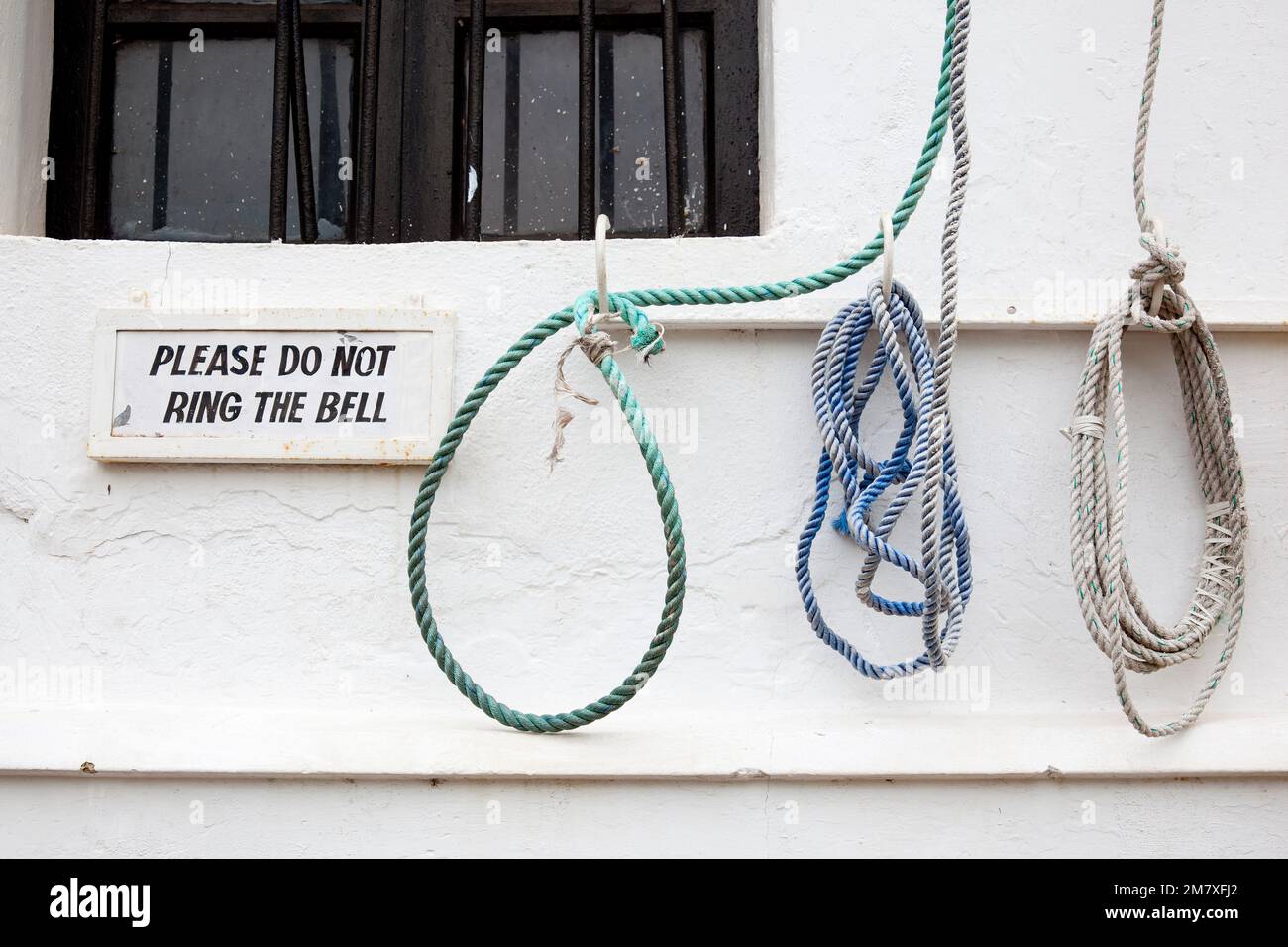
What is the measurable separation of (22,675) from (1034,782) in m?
1.75

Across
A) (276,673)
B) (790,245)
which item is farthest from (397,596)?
(790,245)

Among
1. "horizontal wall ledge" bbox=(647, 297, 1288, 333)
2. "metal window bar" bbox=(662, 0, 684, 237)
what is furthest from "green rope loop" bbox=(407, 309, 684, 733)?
"metal window bar" bbox=(662, 0, 684, 237)

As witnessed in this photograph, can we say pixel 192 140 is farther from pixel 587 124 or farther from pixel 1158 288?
pixel 1158 288

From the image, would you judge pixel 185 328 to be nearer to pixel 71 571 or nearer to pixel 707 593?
pixel 71 571

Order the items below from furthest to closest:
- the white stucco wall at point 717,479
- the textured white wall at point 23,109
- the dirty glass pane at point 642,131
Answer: the dirty glass pane at point 642,131 < the textured white wall at point 23,109 < the white stucco wall at point 717,479

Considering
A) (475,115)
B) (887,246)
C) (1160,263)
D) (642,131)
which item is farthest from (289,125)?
(1160,263)

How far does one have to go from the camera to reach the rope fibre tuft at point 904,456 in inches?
62.2

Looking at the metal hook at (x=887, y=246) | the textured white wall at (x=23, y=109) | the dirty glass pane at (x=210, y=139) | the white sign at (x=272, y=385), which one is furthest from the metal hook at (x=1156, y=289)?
the textured white wall at (x=23, y=109)

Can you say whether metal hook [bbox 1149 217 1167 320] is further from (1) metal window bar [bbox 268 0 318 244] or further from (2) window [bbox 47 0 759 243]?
(1) metal window bar [bbox 268 0 318 244]

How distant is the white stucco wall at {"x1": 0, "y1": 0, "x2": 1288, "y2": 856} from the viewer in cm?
178

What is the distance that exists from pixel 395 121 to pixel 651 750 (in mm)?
1355

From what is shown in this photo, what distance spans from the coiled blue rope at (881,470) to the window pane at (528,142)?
2.28 ft

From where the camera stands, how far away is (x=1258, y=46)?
1.88 meters

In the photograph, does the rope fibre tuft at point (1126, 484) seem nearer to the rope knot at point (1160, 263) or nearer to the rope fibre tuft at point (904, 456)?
the rope knot at point (1160, 263)
